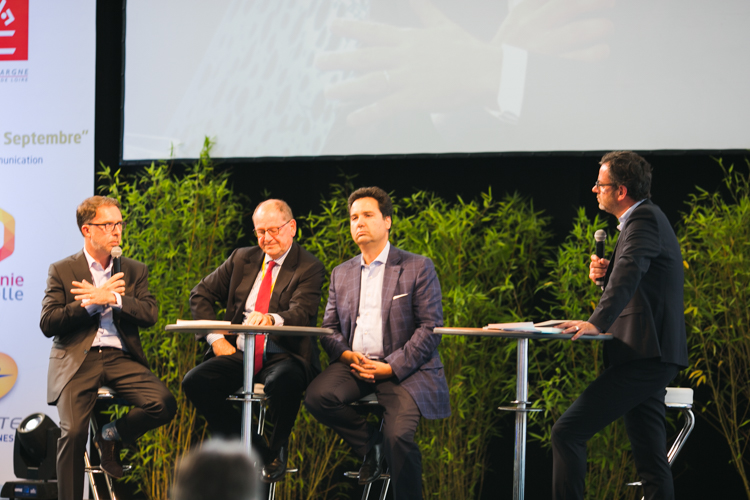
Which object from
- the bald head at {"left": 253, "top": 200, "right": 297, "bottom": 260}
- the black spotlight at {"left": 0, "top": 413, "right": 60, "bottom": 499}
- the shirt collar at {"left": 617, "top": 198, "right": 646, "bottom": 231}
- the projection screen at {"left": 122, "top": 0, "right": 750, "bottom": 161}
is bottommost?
the black spotlight at {"left": 0, "top": 413, "right": 60, "bottom": 499}

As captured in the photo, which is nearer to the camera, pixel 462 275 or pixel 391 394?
pixel 391 394

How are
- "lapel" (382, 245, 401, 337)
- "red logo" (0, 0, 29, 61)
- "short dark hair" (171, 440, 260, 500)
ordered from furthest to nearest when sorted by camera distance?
"red logo" (0, 0, 29, 61) → "lapel" (382, 245, 401, 337) → "short dark hair" (171, 440, 260, 500)

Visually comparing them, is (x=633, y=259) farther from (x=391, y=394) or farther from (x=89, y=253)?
(x=89, y=253)

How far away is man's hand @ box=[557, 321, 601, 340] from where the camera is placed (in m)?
2.62

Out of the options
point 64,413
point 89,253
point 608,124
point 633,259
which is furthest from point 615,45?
point 64,413

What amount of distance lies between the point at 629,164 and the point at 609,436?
1605 mm

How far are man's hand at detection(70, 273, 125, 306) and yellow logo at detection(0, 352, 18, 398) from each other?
5.83ft

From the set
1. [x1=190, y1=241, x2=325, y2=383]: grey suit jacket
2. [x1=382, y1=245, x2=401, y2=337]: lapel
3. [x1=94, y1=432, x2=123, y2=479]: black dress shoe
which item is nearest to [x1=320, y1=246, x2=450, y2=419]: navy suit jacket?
[x1=382, y1=245, x2=401, y2=337]: lapel

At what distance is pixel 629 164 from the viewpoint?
2838 mm

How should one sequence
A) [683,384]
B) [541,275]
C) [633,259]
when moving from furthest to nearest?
[541,275] → [683,384] → [633,259]

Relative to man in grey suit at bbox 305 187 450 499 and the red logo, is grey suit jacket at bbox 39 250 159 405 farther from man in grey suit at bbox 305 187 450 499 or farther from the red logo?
the red logo

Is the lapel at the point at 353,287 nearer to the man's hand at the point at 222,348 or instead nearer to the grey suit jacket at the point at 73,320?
the man's hand at the point at 222,348

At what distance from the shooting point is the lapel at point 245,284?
355 centimetres

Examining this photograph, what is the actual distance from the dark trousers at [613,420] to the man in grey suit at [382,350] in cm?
62
